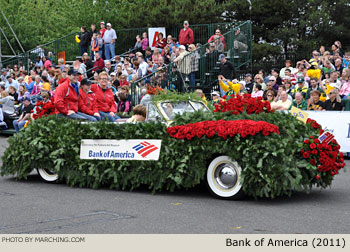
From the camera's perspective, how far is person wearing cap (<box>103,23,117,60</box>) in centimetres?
2724

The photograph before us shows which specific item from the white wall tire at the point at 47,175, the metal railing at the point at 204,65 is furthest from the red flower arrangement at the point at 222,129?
the metal railing at the point at 204,65

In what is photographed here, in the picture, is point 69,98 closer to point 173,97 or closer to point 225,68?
point 173,97

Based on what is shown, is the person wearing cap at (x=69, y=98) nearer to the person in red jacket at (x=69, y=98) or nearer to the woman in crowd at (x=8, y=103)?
the person in red jacket at (x=69, y=98)

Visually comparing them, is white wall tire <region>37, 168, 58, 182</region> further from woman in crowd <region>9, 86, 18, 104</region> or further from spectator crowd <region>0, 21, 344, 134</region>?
woman in crowd <region>9, 86, 18, 104</region>

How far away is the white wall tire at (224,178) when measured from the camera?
9062 mm

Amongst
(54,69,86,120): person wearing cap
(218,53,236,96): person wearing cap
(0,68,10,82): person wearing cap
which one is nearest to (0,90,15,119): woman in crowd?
(0,68,10,82): person wearing cap

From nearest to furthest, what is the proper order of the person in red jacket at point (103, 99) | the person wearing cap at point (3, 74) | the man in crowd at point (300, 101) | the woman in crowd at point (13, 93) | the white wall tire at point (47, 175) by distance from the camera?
the white wall tire at point (47, 175), the person in red jacket at point (103, 99), the man in crowd at point (300, 101), the woman in crowd at point (13, 93), the person wearing cap at point (3, 74)

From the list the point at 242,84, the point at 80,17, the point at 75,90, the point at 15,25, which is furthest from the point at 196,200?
the point at 15,25

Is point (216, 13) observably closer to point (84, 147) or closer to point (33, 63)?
point (33, 63)

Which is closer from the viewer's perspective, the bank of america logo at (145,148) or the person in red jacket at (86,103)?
the bank of america logo at (145,148)

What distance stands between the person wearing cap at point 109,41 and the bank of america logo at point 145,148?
17980 millimetres

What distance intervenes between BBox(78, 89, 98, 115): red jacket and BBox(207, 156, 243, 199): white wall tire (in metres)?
3.61

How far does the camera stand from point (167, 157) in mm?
9453

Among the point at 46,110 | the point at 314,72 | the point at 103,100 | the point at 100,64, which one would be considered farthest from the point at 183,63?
the point at 46,110
